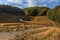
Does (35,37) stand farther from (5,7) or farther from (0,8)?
(5,7)

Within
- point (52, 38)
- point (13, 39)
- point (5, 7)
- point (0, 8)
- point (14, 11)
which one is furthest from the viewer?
point (14, 11)

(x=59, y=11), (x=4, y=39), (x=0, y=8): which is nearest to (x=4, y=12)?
(x=0, y=8)

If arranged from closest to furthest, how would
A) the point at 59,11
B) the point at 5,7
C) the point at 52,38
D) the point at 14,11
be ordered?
the point at 52,38
the point at 59,11
the point at 5,7
the point at 14,11

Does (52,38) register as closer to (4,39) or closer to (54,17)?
(4,39)

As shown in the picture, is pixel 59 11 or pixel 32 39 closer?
pixel 32 39

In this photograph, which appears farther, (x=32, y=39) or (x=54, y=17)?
(x=54, y=17)

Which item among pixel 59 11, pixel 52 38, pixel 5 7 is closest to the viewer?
pixel 52 38

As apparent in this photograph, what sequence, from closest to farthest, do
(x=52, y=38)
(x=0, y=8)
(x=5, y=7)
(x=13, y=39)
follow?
(x=52, y=38) → (x=13, y=39) → (x=0, y=8) → (x=5, y=7)

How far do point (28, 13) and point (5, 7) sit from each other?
11.8 metres

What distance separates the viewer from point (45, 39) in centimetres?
1870

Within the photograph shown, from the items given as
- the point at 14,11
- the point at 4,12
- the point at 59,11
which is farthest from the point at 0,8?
the point at 59,11

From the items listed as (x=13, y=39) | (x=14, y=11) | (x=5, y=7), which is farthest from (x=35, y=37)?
(x=14, y=11)

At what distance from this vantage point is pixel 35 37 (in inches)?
766

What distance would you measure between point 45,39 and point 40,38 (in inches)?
19.4
